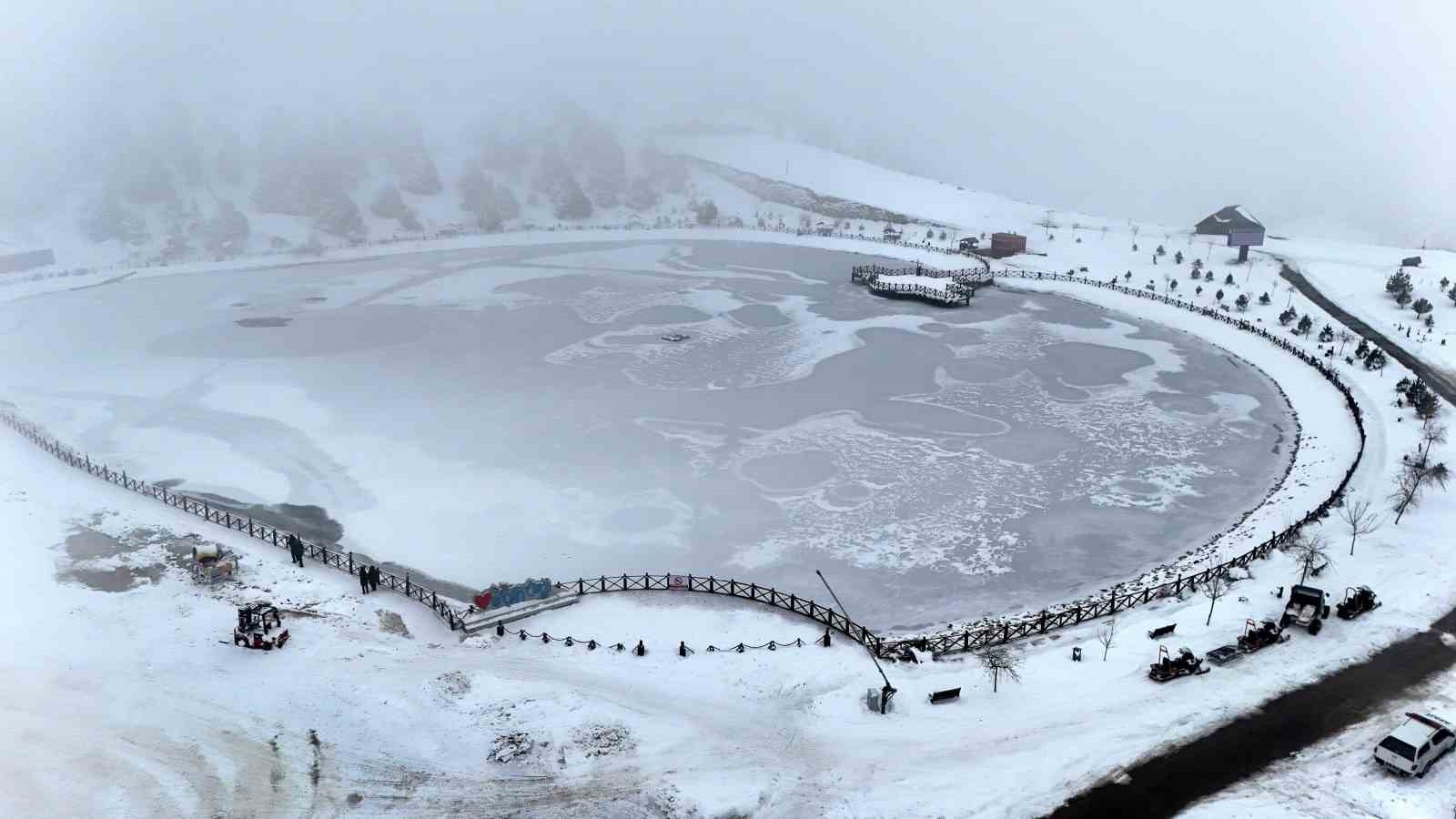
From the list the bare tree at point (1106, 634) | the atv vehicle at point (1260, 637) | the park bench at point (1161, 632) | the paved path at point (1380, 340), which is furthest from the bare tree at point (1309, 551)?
the paved path at point (1380, 340)

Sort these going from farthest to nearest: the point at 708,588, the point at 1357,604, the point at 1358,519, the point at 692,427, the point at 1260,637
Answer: the point at 692,427 < the point at 1358,519 < the point at 708,588 < the point at 1357,604 < the point at 1260,637

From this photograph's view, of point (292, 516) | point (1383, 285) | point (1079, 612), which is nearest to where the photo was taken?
point (1079, 612)

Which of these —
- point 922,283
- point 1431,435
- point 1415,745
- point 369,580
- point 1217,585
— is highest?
point 922,283

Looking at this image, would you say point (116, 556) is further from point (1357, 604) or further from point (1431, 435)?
point (1431, 435)

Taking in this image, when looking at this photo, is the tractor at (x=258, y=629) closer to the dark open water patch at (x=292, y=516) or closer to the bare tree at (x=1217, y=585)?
the dark open water patch at (x=292, y=516)

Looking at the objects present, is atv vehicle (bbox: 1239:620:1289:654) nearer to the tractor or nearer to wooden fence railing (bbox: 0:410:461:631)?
wooden fence railing (bbox: 0:410:461:631)

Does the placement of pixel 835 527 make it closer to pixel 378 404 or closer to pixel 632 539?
pixel 632 539

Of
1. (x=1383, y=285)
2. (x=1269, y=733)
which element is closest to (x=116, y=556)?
(x=1269, y=733)
